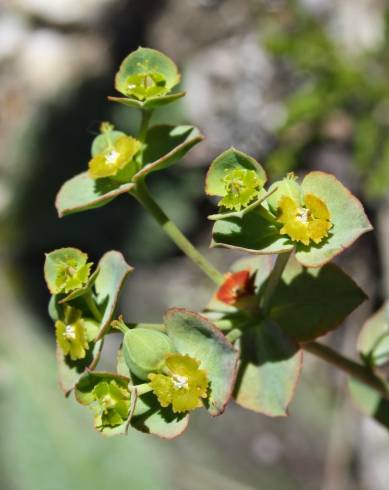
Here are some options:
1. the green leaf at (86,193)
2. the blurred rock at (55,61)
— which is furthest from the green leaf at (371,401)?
the blurred rock at (55,61)

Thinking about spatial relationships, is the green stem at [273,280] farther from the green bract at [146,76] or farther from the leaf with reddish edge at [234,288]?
the green bract at [146,76]

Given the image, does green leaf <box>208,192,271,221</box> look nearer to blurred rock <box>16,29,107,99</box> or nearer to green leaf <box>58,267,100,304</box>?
green leaf <box>58,267,100,304</box>

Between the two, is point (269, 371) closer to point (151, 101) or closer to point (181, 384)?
point (181, 384)

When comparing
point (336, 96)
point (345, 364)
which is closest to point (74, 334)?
point (345, 364)

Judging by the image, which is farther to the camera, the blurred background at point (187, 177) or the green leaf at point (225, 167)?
the blurred background at point (187, 177)

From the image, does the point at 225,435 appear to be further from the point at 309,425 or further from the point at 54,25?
the point at 54,25

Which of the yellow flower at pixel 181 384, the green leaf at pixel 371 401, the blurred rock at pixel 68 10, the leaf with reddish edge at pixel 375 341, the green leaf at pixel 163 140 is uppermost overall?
the green leaf at pixel 163 140
